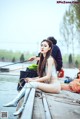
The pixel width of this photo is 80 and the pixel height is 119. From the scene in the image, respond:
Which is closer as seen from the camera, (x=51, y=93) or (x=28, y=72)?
(x=51, y=93)

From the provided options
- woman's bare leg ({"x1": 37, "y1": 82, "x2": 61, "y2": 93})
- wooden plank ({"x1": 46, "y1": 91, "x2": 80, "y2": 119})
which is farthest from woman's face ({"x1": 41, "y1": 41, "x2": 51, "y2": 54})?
wooden plank ({"x1": 46, "y1": 91, "x2": 80, "y2": 119})

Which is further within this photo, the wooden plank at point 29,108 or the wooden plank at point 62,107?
the wooden plank at point 62,107

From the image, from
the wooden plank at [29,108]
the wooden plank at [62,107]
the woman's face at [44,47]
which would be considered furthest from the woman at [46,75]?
the wooden plank at [29,108]

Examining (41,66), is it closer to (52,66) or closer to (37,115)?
(52,66)

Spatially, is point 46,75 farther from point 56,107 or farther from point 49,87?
point 56,107

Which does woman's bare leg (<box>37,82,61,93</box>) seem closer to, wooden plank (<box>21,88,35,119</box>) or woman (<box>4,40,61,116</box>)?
woman (<box>4,40,61,116</box>)

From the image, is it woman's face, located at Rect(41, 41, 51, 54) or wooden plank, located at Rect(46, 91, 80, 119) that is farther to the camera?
woman's face, located at Rect(41, 41, 51, 54)

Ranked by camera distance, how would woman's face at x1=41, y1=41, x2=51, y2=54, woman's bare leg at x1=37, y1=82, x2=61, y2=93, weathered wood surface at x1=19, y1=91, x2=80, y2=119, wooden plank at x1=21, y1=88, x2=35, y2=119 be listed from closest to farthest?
wooden plank at x1=21, y1=88, x2=35, y2=119, weathered wood surface at x1=19, y1=91, x2=80, y2=119, woman's bare leg at x1=37, y1=82, x2=61, y2=93, woman's face at x1=41, y1=41, x2=51, y2=54

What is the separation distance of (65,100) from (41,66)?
60cm

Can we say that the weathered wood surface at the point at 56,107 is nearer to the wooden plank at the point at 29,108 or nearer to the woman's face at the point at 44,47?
the wooden plank at the point at 29,108

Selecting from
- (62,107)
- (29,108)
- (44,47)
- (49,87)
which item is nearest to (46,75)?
(49,87)

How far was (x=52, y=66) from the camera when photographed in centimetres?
459

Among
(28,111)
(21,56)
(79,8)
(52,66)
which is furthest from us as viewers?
(21,56)

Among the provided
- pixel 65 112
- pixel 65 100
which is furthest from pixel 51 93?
pixel 65 112
